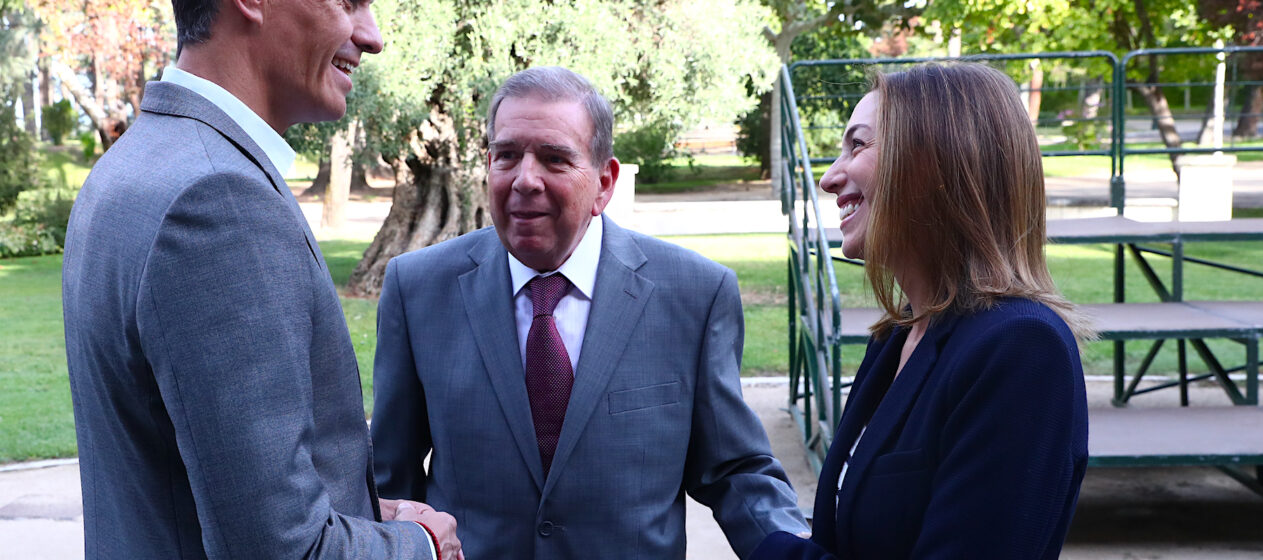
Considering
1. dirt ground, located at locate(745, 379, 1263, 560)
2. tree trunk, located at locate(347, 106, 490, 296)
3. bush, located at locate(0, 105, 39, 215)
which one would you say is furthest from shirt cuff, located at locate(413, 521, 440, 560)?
bush, located at locate(0, 105, 39, 215)

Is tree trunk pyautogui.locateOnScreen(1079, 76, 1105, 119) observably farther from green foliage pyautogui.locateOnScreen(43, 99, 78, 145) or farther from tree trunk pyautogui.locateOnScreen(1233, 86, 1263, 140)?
green foliage pyautogui.locateOnScreen(43, 99, 78, 145)

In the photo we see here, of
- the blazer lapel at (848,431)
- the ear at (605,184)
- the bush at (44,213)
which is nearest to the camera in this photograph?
the blazer lapel at (848,431)

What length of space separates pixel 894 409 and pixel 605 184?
1.21 meters

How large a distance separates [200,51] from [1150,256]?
55.4 feet

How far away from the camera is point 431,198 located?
13.1 metres

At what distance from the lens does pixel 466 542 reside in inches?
104

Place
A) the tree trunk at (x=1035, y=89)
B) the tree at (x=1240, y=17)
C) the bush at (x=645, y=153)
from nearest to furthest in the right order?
the tree trunk at (x=1035, y=89), the tree at (x=1240, y=17), the bush at (x=645, y=153)

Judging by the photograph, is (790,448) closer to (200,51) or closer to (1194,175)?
(200,51)

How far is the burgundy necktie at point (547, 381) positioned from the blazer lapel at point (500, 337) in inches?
1.3

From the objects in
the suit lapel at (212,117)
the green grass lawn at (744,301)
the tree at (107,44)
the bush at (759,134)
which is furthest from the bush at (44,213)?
the suit lapel at (212,117)

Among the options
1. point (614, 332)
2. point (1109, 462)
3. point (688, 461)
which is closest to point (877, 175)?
point (614, 332)

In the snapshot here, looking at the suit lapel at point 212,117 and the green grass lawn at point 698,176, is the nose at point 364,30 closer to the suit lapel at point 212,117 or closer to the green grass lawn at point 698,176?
the suit lapel at point 212,117

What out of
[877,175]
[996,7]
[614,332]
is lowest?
[614,332]

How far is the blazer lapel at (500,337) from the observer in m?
2.56
